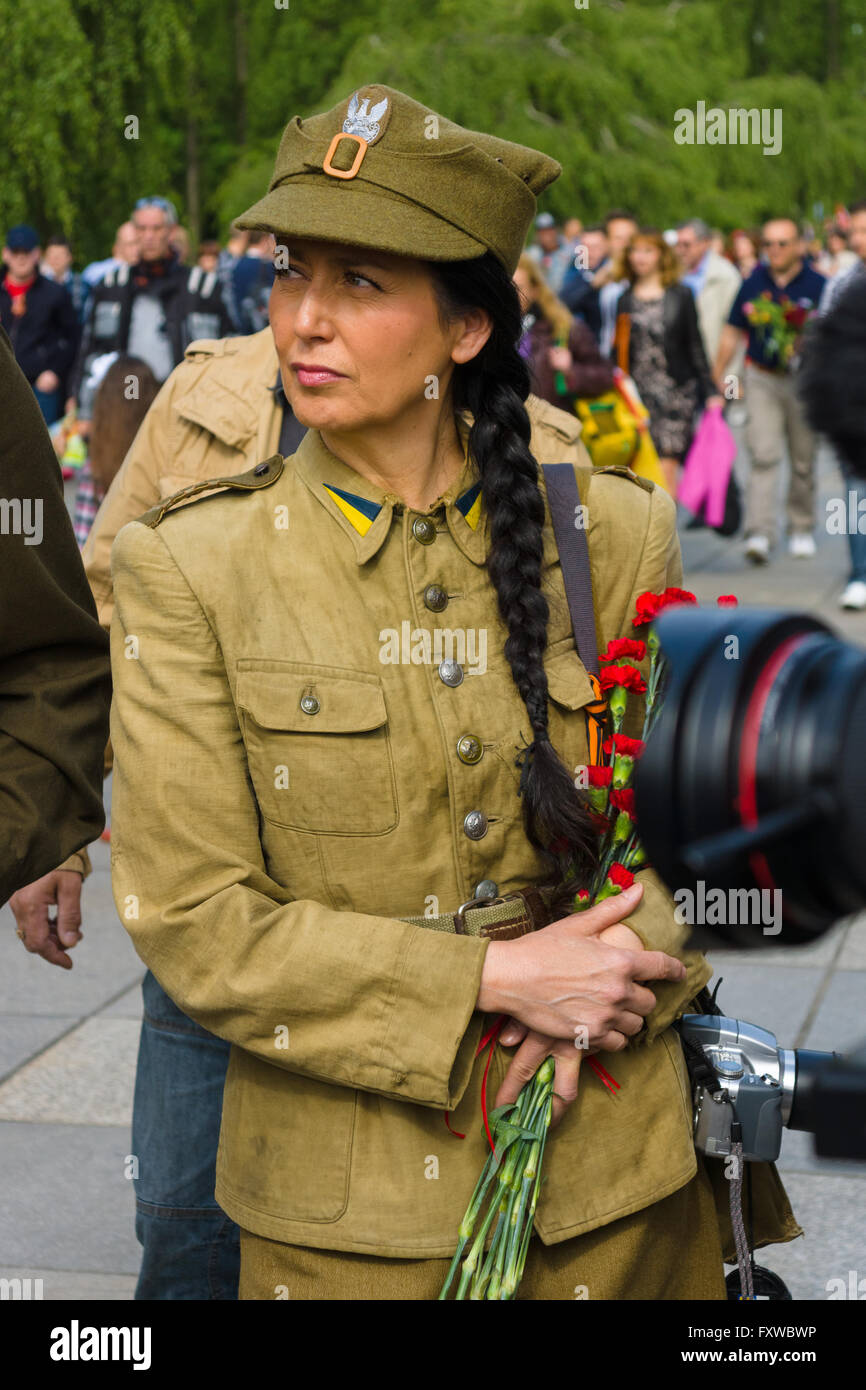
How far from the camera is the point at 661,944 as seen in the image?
7.71 feet

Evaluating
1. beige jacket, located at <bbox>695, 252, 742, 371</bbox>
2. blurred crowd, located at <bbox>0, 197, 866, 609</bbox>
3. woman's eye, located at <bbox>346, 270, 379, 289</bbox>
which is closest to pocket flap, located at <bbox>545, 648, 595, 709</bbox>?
woman's eye, located at <bbox>346, 270, 379, 289</bbox>

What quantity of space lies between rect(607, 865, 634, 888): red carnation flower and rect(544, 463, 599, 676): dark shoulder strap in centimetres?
27

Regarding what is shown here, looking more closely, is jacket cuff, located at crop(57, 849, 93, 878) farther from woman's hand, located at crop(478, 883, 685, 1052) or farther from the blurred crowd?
the blurred crowd

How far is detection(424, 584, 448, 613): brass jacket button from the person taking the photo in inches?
95.2

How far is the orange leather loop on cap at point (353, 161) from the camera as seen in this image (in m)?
2.33

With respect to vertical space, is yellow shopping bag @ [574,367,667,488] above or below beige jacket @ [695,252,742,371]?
below

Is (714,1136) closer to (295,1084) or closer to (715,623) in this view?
(295,1084)

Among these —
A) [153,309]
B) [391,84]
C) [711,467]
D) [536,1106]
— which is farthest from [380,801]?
[391,84]

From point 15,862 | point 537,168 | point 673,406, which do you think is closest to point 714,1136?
point 15,862

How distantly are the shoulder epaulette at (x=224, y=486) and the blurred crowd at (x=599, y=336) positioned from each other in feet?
10.4

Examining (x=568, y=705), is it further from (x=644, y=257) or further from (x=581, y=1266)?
(x=644, y=257)

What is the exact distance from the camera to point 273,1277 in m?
2.35

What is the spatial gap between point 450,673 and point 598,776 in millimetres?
231
